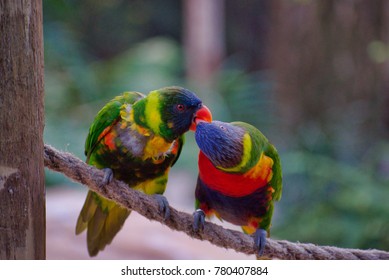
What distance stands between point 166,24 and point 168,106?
7437mm

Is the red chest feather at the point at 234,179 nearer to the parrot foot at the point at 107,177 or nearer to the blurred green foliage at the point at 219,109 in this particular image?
the parrot foot at the point at 107,177

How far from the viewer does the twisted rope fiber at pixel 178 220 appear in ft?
4.48

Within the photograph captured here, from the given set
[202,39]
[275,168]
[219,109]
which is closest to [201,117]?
[275,168]

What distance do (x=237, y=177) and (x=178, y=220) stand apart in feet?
0.68

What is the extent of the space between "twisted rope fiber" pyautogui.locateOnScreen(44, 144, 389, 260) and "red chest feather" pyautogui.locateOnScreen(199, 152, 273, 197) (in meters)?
0.12

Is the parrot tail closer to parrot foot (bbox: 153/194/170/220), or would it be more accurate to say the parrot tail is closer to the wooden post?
parrot foot (bbox: 153/194/170/220)

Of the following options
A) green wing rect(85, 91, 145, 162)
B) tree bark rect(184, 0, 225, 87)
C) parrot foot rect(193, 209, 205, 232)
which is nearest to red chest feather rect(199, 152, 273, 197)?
parrot foot rect(193, 209, 205, 232)

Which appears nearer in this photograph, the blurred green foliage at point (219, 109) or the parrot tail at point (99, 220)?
the parrot tail at point (99, 220)

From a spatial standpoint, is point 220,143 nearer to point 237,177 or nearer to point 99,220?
point 237,177

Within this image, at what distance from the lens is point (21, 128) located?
119 cm

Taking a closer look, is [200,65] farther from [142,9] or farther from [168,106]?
[168,106]

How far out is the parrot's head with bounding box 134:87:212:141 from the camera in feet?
4.79

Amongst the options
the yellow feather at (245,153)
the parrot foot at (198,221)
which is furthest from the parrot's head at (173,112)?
the parrot foot at (198,221)
